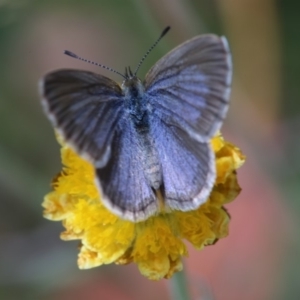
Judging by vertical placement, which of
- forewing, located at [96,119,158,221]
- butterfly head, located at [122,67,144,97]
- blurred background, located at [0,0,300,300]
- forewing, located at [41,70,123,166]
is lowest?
blurred background, located at [0,0,300,300]

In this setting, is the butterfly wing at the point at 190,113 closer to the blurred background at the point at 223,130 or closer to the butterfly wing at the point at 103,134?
the butterfly wing at the point at 103,134

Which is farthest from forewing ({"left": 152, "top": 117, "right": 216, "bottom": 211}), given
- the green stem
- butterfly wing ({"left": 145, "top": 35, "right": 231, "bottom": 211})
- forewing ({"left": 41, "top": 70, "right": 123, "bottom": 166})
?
the green stem

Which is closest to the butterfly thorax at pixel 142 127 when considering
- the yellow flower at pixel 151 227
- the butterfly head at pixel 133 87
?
the butterfly head at pixel 133 87

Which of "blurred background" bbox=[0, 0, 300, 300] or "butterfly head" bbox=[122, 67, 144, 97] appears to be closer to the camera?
"butterfly head" bbox=[122, 67, 144, 97]

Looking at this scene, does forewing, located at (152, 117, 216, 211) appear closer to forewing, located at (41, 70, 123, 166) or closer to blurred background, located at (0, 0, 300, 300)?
forewing, located at (41, 70, 123, 166)

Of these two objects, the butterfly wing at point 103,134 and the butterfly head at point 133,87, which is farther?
the butterfly head at point 133,87

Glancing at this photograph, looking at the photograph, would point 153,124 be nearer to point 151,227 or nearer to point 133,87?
point 133,87
